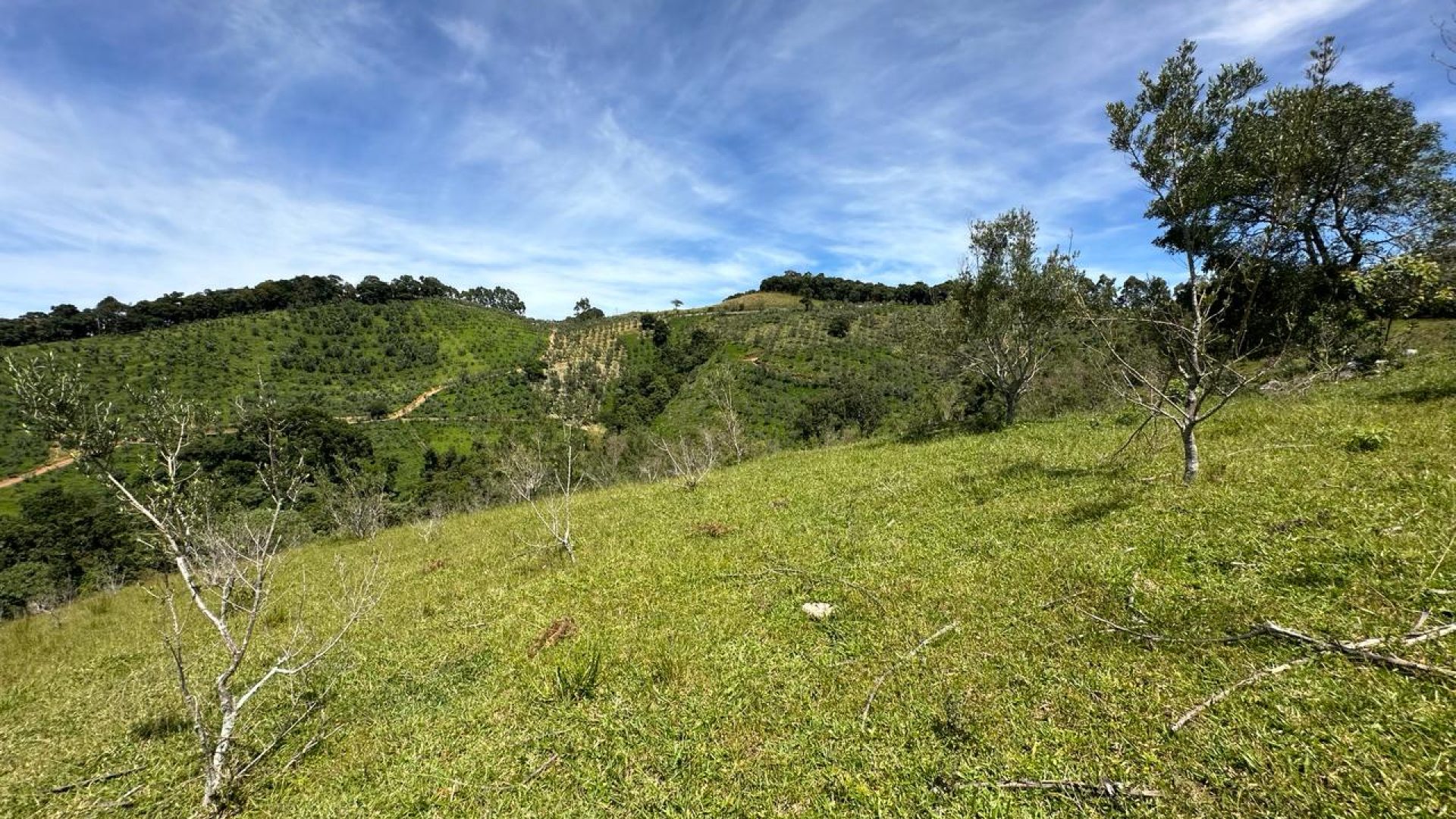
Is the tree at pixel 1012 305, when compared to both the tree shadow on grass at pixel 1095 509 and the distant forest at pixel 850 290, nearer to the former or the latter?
the tree shadow on grass at pixel 1095 509

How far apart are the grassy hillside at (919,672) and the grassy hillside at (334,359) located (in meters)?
94.2

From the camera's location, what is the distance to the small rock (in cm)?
917

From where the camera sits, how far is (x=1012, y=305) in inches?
1003

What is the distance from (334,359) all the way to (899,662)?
14000cm

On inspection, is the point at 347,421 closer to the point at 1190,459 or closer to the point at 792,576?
the point at 792,576

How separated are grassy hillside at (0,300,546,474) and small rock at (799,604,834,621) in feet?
326

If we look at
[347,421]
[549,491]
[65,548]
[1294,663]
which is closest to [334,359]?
[347,421]

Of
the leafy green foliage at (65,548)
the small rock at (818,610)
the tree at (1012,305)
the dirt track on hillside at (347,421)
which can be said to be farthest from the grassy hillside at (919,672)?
the dirt track on hillside at (347,421)

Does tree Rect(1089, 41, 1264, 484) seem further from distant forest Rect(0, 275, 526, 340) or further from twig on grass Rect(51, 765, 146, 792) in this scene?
distant forest Rect(0, 275, 526, 340)

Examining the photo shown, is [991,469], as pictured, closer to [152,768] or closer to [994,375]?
[994,375]

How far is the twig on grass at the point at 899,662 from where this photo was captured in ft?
21.6

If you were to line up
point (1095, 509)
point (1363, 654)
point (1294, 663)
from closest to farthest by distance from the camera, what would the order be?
point (1363, 654), point (1294, 663), point (1095, 509)

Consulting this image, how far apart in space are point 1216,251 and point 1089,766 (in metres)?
12.6

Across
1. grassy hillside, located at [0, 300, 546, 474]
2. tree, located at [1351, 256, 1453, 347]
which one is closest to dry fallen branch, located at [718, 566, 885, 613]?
tree, located at [1351, 256, 1453, 347]
